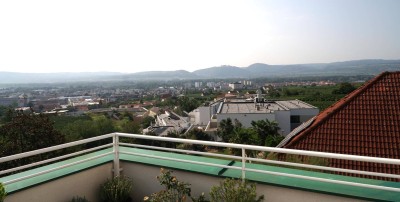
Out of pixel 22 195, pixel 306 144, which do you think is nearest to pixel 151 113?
pixel 306 144

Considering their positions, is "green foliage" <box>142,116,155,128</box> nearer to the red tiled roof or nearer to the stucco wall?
the red tiled roof

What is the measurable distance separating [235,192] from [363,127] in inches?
240

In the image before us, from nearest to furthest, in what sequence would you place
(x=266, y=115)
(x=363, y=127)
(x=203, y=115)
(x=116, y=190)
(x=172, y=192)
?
(x=172, y=192) → (x=116, y=190) → (x=363, y=127) → (x=266, y=115) → (x=203, y=115)

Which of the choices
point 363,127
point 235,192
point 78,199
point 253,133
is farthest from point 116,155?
point 253,133

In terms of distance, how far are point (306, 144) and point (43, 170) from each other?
6099mm

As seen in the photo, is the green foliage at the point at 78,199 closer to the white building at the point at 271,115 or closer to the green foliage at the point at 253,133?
the green foliage at the point at 253,133

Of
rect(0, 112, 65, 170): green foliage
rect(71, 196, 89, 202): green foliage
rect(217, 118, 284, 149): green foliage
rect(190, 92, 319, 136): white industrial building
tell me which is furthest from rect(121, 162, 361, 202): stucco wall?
rect(190, 92, 319, 136): white industrial building

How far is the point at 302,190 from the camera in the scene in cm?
242

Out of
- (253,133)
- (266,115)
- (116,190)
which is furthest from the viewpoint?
(266,115)

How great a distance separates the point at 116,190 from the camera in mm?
3023

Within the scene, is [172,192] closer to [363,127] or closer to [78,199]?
[78,199]

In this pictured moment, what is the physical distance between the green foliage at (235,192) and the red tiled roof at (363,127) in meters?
4.35

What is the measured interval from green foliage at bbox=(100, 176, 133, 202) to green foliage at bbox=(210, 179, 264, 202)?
1010 millimetres

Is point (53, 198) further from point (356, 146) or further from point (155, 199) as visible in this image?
point (356, 146)
